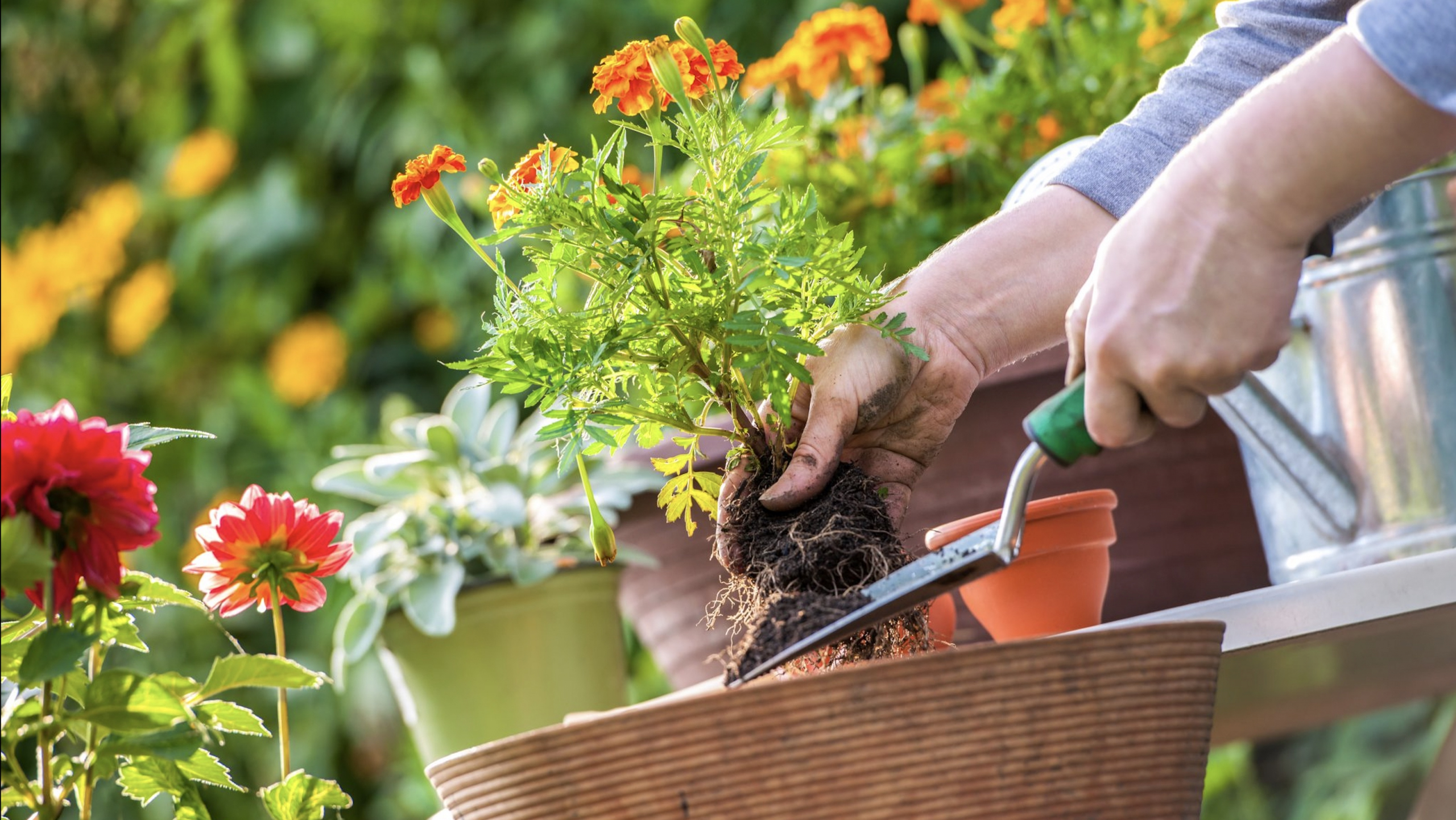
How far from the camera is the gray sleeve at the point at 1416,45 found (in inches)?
19.6

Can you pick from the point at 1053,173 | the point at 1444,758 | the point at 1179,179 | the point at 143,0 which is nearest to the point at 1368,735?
the point at 1444,758

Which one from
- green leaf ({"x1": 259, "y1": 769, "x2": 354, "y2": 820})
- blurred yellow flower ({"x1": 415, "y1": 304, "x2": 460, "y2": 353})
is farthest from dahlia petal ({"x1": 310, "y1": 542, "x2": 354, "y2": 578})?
blurred yellow flower ({"x1": 415, "y1": 304, "x2": 460, "y2": 353})

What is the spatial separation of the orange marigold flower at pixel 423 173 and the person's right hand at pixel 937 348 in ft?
0.76

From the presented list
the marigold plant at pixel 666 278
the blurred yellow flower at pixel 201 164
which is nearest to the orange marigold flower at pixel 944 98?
the marigold plant at pixel 666 278

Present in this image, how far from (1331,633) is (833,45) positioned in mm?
745

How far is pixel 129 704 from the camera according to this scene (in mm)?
594

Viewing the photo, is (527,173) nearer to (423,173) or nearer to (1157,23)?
(423,173)

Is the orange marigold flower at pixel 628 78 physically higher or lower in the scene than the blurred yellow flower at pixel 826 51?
lower

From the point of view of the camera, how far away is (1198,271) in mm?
549

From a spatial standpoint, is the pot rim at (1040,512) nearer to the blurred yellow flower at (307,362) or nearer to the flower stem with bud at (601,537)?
the flower stem with bud at (601,537)

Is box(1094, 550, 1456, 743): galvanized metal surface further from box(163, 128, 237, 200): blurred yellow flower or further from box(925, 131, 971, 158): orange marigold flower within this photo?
box(163, 128, 237, 200): blurred yellow flower

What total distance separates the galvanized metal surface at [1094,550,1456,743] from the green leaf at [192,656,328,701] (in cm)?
40

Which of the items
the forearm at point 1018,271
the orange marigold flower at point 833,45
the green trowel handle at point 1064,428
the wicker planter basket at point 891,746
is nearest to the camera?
the wicker planter basket at point 891,746

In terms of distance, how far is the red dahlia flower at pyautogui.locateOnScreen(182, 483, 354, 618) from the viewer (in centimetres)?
71
